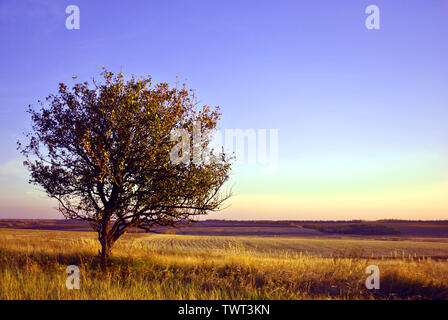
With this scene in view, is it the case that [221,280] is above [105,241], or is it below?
below

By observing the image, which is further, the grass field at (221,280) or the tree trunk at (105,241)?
the tree trunk at (105,241)

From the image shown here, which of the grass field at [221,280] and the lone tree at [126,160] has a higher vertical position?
the lone tree at [126,160]

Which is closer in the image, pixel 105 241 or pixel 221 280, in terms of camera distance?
pixel 221 280

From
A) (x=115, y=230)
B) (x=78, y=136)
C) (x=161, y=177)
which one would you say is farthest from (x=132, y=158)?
A: (x=115, y=230)

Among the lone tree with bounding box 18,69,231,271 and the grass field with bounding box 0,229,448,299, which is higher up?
the lone tree with bounding box 18,69,231,271

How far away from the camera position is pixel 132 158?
1314 cm

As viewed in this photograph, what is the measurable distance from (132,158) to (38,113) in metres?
4.86

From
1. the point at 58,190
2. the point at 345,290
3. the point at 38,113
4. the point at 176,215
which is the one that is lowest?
the point at 345,290

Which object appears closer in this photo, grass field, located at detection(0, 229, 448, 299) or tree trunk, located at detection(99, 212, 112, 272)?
grass field, located at detection(0, 229, 448, 299)
